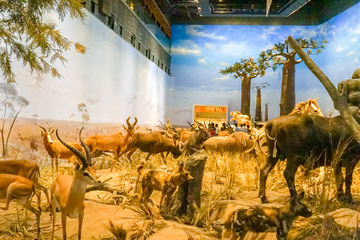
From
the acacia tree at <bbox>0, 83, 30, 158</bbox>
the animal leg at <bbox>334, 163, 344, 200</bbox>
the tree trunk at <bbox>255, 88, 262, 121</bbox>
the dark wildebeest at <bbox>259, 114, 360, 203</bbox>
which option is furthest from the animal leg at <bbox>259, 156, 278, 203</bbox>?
the tree trunk at <bbox>255, 88, 262, 121</bbox>

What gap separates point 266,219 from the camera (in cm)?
158

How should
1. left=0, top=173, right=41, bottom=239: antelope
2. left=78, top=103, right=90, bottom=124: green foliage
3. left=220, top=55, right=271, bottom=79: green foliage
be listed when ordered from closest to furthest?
1. left=0, top=173, right=41, bottom=239: antelope
2. left=78, top=103, right=90, bottom=124: green foliage
3. left=220, top=55, right=271, bottom=79: green foliage

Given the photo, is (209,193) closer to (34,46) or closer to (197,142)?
(197,142)

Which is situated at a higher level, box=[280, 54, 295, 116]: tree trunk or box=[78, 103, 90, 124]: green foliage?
box=[280, 54, 295, 116]: tree trunk

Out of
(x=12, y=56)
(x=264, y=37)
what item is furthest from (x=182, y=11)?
(x=12, y=56)

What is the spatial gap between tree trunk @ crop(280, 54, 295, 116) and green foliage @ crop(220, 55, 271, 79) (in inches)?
42.3

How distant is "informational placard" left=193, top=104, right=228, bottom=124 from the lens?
22.4 feet

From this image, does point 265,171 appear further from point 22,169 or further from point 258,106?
point 258,106

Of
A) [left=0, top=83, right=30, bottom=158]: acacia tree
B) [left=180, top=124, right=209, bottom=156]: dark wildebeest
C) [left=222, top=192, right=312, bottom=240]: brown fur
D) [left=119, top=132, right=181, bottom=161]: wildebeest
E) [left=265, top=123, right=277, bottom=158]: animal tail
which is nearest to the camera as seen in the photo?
[left=222, top=192, right=312, bottom=240]: brown fur

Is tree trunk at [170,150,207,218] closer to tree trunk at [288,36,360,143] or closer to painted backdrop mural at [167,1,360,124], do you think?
tree trunk at [288,36,360,143]

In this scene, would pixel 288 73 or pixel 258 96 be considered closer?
pixel 288 73

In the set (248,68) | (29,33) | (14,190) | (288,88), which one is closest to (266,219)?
(14,190)

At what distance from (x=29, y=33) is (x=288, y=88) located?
5.24 m

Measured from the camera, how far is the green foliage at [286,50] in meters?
Answer: 4.98
